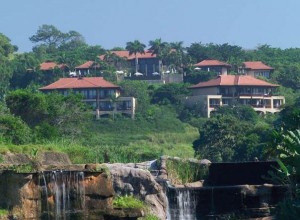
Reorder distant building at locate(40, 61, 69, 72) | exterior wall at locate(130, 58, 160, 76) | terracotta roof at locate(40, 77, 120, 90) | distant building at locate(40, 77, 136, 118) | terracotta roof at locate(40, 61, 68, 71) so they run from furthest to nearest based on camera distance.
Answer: exterior wall at locate(130, 58, 160, 76) → terracotta roof at locate(40, 61, 68, 71) → distant building at locate(40, 61, 69, 72) → terracotta roof at locate(40, 77, 120, 90) → distant building at locate(40, 77, 136, 118)

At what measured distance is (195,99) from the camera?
11750cm

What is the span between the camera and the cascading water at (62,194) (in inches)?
1206

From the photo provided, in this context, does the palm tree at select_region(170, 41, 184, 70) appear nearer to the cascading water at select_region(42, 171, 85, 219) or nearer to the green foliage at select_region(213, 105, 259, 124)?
the green foliage at select_region(213, 105, 259, 124)

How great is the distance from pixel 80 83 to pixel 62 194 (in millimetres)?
89140

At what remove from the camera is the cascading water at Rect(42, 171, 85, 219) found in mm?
30641

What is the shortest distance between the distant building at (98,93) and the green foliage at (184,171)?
7325cm

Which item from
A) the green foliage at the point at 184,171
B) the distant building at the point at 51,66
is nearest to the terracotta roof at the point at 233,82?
the distant building at the point at 51,66

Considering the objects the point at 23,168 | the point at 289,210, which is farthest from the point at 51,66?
the point at 23,168

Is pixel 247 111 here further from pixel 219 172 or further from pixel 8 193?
pixel 8 193

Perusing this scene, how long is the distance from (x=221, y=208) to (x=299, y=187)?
297cm

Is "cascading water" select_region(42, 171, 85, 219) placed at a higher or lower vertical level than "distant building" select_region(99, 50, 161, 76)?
lower

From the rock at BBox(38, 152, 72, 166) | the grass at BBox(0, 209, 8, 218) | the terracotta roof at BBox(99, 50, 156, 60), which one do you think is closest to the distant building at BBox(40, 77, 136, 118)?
the terracotta roof at BBox(99, 50, 156, 60)

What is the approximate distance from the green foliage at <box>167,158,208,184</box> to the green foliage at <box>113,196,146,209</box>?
6.10 meters

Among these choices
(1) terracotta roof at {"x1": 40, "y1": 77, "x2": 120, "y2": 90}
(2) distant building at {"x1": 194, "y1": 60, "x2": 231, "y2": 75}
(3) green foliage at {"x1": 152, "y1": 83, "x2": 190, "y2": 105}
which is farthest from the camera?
(2) distant building at {"x1": 194, "y1": 60, "x2": 231, "y2": 75}
